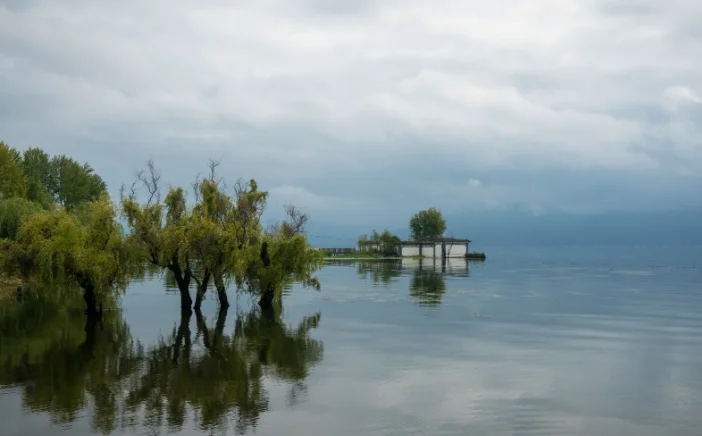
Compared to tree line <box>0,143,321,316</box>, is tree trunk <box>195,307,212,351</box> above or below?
below

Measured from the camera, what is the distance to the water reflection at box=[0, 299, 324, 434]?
21125 mm

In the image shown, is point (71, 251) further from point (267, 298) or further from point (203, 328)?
point (267, 298)

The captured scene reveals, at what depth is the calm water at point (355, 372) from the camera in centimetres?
2061

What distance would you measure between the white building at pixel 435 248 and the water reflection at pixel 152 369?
5462 inches

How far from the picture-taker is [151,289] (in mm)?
70125

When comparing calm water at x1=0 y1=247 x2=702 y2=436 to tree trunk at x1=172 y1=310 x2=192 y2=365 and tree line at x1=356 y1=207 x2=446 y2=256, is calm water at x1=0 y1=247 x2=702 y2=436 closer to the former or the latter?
tree trunk at x1=172 y1=310 x2=192 y2=365

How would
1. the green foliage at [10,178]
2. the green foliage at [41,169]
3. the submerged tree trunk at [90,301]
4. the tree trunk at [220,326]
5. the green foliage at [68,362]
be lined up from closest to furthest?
the green foliage at [68,362], the tree trunk at [220,326], the submerged tree trunk at [90,301], the green foliage at [10,178], the green foliage at [41,169]

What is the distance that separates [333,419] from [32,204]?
54816 millimetres

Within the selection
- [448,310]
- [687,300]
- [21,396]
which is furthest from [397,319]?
[687,300]

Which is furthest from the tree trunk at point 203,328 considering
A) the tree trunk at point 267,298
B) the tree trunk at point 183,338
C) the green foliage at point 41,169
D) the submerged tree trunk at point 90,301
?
the green foliage at point 41,169

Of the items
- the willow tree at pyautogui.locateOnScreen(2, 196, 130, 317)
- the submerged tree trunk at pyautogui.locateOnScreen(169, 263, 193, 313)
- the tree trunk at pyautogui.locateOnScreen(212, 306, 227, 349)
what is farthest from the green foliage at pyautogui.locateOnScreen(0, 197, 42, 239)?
the tree trunk at pyautogui.locateOnScreen(212, 306, 227, 349)

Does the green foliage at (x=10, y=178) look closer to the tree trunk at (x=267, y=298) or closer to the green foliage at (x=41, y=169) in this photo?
the green foliage at (x=41, y=169)

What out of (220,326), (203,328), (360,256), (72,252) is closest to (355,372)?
(203,328)

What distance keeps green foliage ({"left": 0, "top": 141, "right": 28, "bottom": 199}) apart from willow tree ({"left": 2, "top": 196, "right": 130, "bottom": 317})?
37223mm
